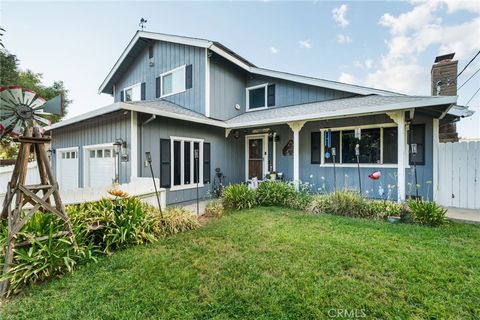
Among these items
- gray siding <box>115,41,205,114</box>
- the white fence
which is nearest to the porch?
the white fence

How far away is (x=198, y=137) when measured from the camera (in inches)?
327

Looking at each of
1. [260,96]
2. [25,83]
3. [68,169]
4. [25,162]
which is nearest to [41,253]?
[25,162]

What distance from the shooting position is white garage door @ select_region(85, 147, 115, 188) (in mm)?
7414

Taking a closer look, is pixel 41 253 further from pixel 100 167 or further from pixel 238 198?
pixel 100 167

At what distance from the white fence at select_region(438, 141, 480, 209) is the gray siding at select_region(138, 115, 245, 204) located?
6582 mm

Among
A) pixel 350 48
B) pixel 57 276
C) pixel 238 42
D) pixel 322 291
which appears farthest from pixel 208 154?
pixel 350 48

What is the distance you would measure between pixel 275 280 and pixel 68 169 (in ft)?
31.8

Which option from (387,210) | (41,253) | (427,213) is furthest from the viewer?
(387,210)

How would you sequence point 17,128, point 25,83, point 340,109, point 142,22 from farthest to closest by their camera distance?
1. point 25,83
2. point 142,22
3. point 340,109
4. point 17,128

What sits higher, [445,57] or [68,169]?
[445,57]

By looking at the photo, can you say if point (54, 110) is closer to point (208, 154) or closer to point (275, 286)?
point (275, 286)

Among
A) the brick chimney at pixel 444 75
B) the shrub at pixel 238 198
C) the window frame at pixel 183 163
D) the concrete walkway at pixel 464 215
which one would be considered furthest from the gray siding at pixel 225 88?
the concrete walkway at pixel 464 215

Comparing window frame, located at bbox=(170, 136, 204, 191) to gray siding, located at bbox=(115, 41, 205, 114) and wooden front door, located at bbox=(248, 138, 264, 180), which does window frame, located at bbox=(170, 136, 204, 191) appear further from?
wooden front door, located at bbox=(248, 138, 264, 180)

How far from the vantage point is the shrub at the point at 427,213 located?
15.8 ft
